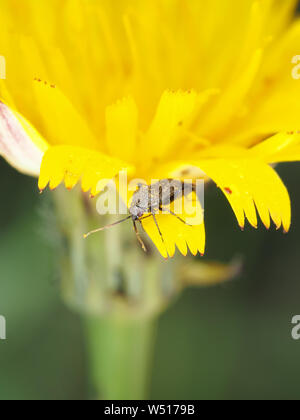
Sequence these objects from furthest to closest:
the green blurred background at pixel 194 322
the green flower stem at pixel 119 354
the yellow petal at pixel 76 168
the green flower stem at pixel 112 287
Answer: the green blurred background at pixel 194 322, the green flower stem at pixel 119 354, the green flower stem at pixel 112 287, the yellow petal at pixel 76 168

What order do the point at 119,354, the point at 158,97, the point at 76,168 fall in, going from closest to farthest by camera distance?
the point at 76,168 < the point at 158,97 < the point at 119,354

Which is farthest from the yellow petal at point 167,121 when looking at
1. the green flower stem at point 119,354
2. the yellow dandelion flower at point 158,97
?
the green flower stem at point 119,354

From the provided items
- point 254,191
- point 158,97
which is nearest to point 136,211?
point 254,191

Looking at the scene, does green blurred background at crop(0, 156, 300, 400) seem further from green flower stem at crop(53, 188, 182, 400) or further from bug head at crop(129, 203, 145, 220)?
bug head at crop(129, 203, 145, 220)

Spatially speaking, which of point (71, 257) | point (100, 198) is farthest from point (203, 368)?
point (100, 198)

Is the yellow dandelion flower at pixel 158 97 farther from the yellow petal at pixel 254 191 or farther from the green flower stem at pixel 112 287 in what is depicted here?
the green flower stem at pixel 112 287

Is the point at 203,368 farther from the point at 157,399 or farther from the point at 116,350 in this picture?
the point at 116,350

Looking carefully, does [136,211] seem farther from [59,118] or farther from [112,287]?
[112,287]
